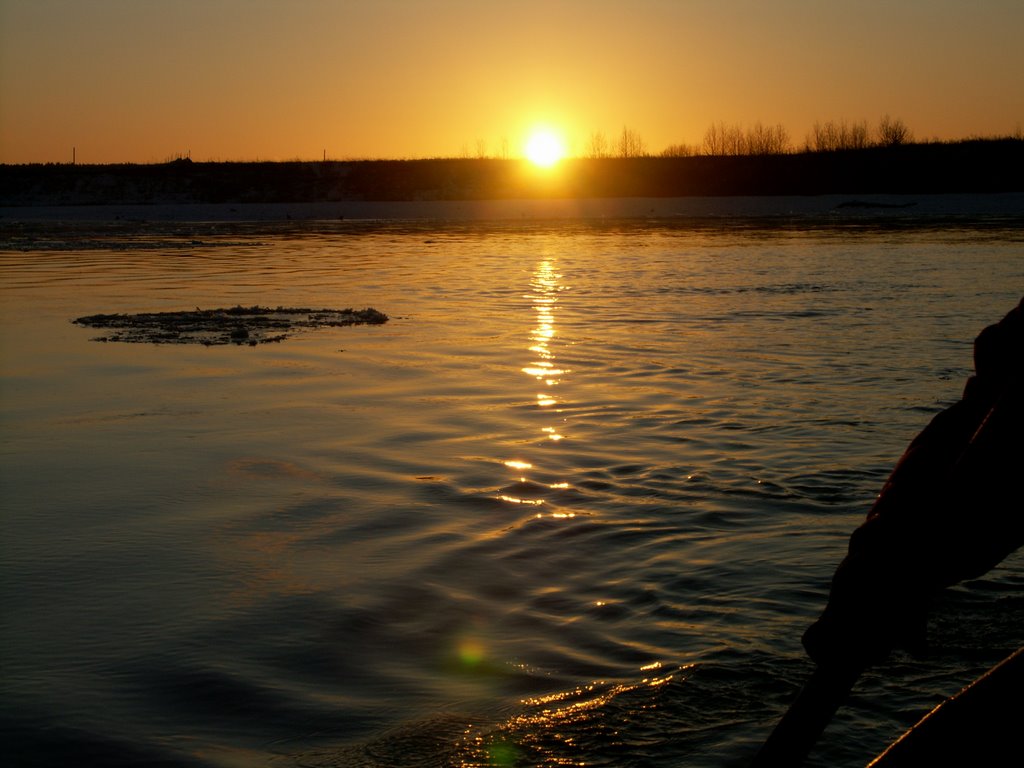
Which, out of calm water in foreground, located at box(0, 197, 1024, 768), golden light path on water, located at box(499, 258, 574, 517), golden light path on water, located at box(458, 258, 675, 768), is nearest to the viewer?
golden light path on water, located at box(458, 258, 675, 768)

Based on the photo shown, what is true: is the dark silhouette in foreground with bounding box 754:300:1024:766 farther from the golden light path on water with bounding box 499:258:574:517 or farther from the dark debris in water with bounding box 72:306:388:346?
the dark debris in water with bounding box 72:306:388:346

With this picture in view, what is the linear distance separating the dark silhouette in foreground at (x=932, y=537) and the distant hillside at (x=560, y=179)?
270ft

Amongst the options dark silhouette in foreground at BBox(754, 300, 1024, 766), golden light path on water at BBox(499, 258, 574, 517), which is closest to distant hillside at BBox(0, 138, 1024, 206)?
golden light path on water at BBox(499, 258, 574, 517)

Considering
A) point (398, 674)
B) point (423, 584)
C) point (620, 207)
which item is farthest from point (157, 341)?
point (620, 207)

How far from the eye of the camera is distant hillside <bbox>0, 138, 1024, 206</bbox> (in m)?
82.1

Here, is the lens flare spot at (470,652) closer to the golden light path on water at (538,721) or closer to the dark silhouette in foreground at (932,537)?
the golden light path on water at (538,721)

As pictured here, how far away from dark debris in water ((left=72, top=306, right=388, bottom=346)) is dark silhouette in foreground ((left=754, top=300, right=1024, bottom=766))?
12.1 meters

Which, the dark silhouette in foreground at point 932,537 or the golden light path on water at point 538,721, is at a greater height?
the dark silhouette in foreground at point 932,537

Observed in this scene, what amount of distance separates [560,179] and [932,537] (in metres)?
88.3

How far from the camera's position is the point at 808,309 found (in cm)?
1614

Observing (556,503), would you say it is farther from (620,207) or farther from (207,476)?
(620,207)

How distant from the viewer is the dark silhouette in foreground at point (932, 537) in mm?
1143

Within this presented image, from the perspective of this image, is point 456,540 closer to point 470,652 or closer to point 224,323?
point 470,652

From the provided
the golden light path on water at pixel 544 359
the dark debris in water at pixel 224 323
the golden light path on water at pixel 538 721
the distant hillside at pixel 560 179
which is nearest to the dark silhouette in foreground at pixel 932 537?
the golden light path on water at pixel 538 721
